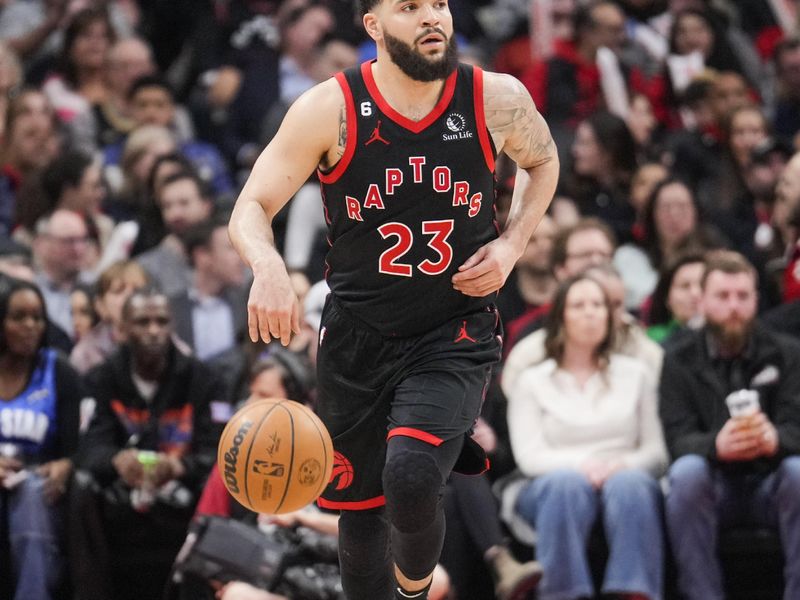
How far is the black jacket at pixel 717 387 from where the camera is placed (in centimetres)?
745

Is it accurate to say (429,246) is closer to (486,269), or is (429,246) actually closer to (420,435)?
(486,269)

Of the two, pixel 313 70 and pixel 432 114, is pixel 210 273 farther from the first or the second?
pixel 432 114

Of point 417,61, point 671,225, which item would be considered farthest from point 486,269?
point 671,225

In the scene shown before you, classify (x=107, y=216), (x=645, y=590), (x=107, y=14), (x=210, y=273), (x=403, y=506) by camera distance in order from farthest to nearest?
1. (x=107, y=14)
2. (x=107, y=216)
3. (x=210, y=273)
4. (x=645, y=590)
5. (x=403, y=506)

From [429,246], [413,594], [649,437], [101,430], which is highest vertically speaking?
[429,246]

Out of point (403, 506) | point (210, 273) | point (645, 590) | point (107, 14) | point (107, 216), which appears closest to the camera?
point (403, 506)

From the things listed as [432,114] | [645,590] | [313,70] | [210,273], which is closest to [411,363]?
[432,114]

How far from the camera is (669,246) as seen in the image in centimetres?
950

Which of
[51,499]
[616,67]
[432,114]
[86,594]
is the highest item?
[616,67]

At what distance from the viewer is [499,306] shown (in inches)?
357

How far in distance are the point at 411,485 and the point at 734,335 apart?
3.18 meters

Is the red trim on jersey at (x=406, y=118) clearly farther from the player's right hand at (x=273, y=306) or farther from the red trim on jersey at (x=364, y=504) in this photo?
the red trim on jersey at (x=364, y=504)

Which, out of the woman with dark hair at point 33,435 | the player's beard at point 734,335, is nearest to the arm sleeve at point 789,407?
the player's beard at point 734,335

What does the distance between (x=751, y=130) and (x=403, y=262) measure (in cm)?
604
